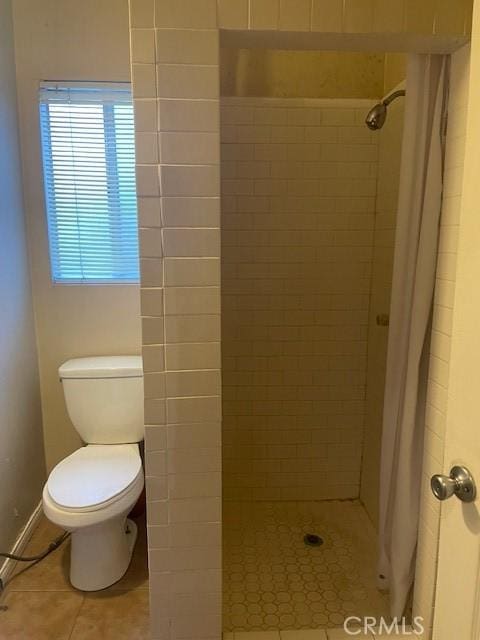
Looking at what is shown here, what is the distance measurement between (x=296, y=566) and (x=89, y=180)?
1.92 metres

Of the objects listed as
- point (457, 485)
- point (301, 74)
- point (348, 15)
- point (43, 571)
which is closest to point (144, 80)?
point (348, 15)

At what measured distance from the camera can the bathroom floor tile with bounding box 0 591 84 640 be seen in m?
1.56

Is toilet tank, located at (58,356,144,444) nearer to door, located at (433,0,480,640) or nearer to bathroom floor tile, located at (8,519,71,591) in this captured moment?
bathroom floor tile, located at (8,519,71,591)

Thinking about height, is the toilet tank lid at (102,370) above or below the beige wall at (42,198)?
below

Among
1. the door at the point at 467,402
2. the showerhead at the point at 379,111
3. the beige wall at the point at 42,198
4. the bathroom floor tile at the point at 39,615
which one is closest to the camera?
the door at the point at 467,402

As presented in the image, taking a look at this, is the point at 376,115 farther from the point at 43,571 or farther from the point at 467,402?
the point at 43,571

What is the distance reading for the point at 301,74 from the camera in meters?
2.10

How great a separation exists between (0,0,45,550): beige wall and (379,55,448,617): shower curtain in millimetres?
1504

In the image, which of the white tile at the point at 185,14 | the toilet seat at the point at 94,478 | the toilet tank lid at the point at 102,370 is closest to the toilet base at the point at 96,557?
the toilet seat at the point at 94,478

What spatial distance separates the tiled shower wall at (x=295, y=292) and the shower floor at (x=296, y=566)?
14 centimetres

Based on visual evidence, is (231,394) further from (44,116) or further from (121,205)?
(44,116)

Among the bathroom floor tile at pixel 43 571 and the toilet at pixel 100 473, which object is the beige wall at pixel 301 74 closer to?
the toilet at pixel 100 473

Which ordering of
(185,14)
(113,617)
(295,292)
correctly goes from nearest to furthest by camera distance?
(185,14) → (113,617) → (295,292)

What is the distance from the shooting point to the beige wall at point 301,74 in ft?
6.80
